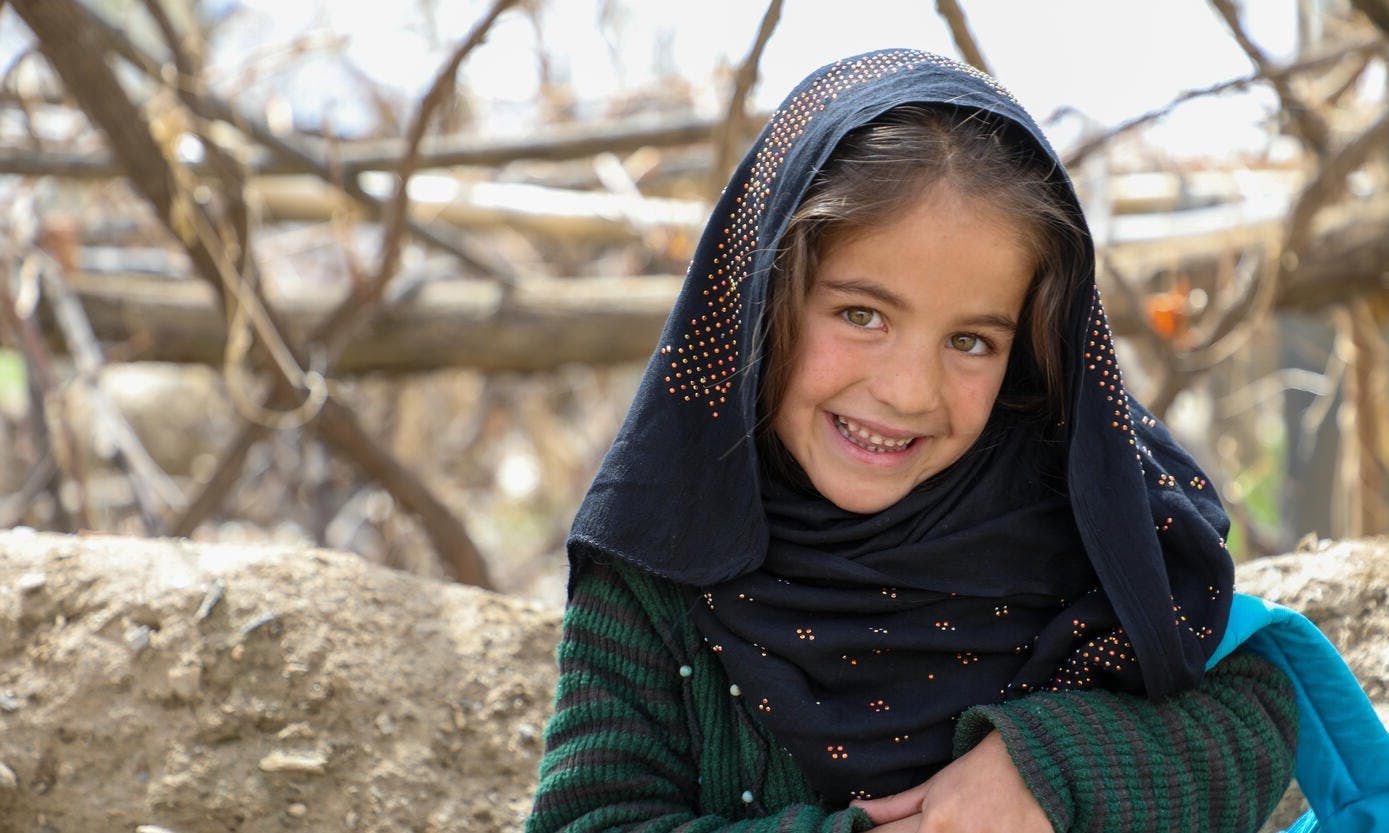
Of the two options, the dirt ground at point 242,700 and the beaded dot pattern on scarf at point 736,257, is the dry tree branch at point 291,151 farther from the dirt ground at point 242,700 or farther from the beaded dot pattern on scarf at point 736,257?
the beaded dot pattern on scarf at point 736,257

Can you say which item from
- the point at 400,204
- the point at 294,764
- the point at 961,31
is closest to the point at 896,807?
the point at 294,764

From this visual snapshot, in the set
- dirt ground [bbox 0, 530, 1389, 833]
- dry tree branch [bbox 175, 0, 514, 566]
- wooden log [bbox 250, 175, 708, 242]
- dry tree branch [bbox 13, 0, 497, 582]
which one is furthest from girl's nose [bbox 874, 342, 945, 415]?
wooden log [bbox 250, 175, 708, 242]

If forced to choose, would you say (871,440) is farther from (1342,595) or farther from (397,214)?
(397,214)

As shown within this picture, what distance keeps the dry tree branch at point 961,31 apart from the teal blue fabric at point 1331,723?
1366 mm

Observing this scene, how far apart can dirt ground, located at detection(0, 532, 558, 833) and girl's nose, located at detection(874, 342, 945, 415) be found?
39.9 inches

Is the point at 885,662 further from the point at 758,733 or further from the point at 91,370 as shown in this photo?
the point at 91,370

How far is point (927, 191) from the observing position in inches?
60.9

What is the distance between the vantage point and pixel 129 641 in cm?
225

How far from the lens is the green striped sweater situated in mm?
1532

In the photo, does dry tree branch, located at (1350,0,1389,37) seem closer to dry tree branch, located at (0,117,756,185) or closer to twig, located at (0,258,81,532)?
dry tree branch, located at (0,117,756,185)

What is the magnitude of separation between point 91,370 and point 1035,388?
2.97 metres

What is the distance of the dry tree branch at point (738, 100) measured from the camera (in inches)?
106

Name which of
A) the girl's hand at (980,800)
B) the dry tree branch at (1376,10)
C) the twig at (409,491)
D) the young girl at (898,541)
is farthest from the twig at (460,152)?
the girl's hand at (980,800)

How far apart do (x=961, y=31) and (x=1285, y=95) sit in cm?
91
